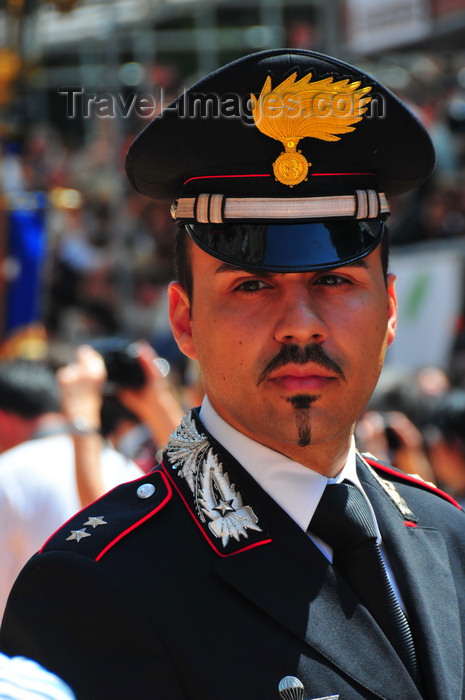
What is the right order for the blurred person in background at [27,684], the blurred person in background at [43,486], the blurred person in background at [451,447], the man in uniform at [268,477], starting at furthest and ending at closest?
the blurred person in background at [451,447] → the blurred person in background at [43,486] → the man in uniform at [268,477] → the blurred person in background at [27,684]

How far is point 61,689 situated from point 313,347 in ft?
2.10

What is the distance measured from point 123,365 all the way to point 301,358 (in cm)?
187

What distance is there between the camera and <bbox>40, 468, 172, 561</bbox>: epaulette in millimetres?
1563

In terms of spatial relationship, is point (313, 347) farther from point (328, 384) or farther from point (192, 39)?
point (192, 39)

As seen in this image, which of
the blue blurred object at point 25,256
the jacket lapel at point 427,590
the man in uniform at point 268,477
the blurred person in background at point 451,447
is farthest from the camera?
the blue blurred object at point 25,256

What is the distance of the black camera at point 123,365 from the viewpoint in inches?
132

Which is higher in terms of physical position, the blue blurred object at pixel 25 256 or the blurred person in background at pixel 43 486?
the blue blurred object at pixel 25 256

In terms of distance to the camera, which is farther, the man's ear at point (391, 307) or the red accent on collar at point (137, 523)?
the man's ear at point (391, 307)

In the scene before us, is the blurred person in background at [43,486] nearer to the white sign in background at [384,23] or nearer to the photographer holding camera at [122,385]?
the photographer holding camera at [122,385]

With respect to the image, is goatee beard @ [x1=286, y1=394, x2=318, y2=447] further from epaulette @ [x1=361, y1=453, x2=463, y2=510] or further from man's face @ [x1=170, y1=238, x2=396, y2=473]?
epaulette @ [x1=361, y1=453, x2=463, y2=510]

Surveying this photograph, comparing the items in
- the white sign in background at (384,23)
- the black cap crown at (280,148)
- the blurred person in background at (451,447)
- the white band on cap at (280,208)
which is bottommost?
the blurred person in background at (451,447)

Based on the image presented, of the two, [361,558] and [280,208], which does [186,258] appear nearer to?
[280,208]

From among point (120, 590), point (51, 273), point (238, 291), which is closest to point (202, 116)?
point (238, 291)

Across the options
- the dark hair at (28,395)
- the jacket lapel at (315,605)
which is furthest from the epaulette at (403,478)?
the dark hair at (28,395)
